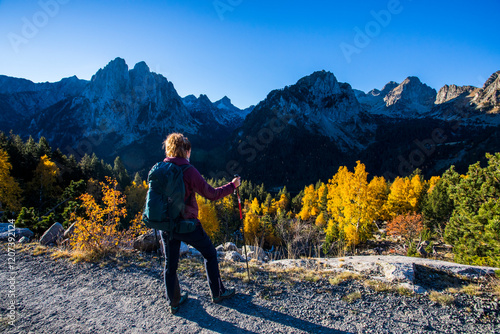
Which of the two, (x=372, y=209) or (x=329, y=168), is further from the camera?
(x=329, y=168)

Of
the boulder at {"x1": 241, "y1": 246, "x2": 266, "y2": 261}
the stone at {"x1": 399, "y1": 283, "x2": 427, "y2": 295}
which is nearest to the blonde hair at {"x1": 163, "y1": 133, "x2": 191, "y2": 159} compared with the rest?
the boulder at {"x1": 241, "y1": 246, "x2": 266, "y2": 261}

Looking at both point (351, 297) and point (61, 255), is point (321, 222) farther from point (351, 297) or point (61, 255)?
point (61, 255)

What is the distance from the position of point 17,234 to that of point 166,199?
8241 mm

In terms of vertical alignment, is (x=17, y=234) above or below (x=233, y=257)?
above

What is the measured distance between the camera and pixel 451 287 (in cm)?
443

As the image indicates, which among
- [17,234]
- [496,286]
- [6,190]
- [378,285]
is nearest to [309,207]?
[496,286]

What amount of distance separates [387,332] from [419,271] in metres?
2.93

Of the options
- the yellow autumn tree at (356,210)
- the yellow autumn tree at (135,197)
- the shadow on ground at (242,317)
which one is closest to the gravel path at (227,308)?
the shadow on ground at (242,317)

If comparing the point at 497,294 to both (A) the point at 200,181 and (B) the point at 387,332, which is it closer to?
(B) the point at 387,332

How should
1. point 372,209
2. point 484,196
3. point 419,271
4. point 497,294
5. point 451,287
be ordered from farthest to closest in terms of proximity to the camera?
point 372,209 < point 484,196 < point 419,271 < point 451,287 < point 497,294

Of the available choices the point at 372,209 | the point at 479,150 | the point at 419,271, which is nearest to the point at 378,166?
the point at 479,150

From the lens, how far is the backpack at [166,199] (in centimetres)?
310

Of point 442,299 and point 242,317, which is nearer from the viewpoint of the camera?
point 242,317

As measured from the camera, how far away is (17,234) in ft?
24.8
